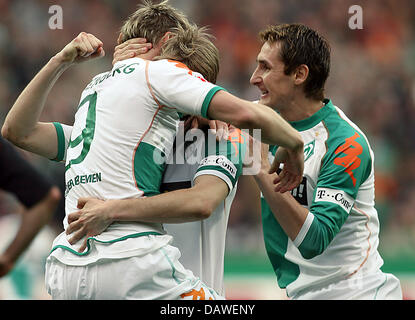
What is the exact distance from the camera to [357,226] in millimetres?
3457

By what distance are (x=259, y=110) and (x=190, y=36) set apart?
750 millimetres

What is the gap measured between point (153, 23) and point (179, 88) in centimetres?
82

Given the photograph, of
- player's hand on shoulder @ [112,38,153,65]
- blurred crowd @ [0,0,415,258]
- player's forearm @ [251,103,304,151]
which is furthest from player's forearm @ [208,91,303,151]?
blurred crowd @ [0,0,415,258]

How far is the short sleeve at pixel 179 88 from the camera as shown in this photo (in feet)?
8.34

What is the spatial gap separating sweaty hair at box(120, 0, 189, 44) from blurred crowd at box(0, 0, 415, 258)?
12.9 feet

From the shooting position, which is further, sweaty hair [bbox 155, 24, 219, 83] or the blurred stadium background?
the blurred stadium background

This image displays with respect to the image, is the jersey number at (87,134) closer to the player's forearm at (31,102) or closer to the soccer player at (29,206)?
the player's forearm at (31,102)

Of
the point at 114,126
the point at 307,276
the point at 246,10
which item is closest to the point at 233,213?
the point at 246,10

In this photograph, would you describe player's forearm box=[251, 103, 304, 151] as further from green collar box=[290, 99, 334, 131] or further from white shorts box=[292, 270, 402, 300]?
white shorts box=[292, 270, 402, 300]

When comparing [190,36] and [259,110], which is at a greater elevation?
[190,36]

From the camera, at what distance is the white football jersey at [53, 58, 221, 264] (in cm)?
263

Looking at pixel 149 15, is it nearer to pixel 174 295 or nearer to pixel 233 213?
pixel 174 295

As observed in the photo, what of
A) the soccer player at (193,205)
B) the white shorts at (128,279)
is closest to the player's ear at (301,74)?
the soccer player at (193,205)

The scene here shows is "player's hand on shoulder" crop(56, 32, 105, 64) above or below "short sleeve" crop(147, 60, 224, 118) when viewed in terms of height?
above
